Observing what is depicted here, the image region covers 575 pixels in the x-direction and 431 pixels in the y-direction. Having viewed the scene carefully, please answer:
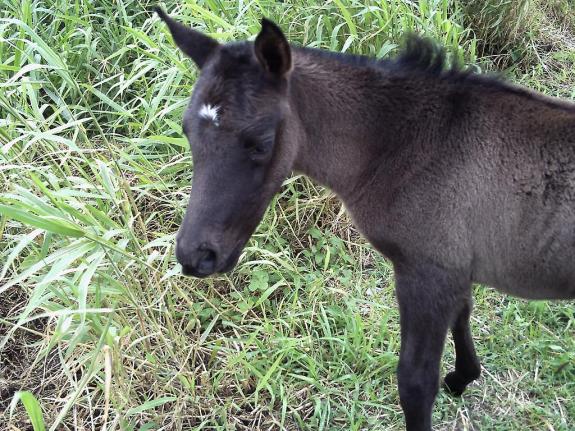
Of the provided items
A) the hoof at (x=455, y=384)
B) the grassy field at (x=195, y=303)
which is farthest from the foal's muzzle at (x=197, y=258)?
the hoof at (x=455, y=384)

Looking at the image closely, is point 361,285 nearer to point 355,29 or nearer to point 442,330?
point 442,330

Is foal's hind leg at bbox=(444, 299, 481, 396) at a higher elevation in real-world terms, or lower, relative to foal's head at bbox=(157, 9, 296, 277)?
lower

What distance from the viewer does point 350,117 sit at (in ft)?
9.30

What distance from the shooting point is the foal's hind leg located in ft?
10.9

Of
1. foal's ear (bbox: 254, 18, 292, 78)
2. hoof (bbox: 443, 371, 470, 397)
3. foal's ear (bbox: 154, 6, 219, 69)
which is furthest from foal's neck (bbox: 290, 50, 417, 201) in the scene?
hoof (bbox: 443, 371, 470, 397)

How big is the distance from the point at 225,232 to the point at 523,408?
199 cm

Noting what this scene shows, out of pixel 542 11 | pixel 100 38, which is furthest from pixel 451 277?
pixel 542 11

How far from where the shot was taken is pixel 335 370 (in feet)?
11.6

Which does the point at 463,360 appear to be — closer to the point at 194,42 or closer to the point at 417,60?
the point at 417,60

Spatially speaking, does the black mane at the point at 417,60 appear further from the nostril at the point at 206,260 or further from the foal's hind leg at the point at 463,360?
the foal's hind leg at the point at 463,360

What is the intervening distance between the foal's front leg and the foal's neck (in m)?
0.52

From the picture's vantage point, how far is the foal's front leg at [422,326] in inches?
107

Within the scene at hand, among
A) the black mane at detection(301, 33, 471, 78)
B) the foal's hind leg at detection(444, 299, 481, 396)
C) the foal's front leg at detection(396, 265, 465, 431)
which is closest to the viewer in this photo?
the foal's front leg at detection(396, 265, 465, 431)

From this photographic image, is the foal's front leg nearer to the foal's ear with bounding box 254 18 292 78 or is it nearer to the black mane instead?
the black mane
